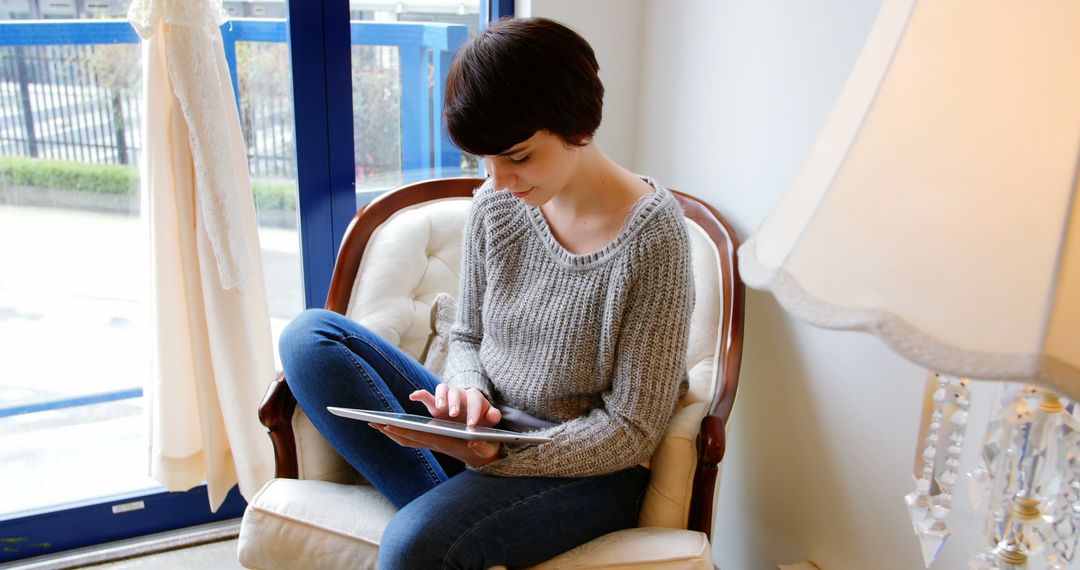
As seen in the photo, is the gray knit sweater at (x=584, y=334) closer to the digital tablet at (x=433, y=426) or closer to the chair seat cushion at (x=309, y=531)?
the digital tablet at (x=433, y=426)

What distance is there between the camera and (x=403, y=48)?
2.02 m

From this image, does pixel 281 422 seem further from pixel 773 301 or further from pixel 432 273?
pixel 773 301

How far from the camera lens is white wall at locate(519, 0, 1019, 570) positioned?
4.65 feet

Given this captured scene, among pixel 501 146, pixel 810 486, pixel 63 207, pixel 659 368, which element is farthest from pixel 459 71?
pixel 63 207

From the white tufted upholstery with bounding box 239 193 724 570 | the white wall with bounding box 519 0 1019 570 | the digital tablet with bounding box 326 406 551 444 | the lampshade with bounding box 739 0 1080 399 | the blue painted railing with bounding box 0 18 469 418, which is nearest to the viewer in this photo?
the lampshade with bounding box 739 0 1080 399

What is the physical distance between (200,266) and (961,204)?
1.50 m

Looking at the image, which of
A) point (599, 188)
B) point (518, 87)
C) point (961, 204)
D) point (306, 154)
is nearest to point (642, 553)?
point (599, 188)

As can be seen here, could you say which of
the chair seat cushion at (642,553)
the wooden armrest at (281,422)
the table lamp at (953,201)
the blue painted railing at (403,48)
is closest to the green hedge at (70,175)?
the blue painted railing at (403,48)

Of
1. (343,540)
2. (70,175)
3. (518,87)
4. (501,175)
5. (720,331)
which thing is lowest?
(343,540)

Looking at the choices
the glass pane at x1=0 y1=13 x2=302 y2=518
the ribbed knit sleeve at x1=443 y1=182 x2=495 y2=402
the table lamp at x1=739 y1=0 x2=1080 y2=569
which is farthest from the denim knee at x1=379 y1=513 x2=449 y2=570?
the glass pane at x1=0 y1=13 x2=302 y2=518

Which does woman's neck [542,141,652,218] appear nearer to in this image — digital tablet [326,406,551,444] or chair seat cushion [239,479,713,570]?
digital tablet [326,406,551,444]

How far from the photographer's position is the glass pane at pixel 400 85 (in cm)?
198

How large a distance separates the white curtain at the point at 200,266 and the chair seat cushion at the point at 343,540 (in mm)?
497

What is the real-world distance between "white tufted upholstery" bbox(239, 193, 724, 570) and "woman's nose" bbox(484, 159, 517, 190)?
476 millimetres
